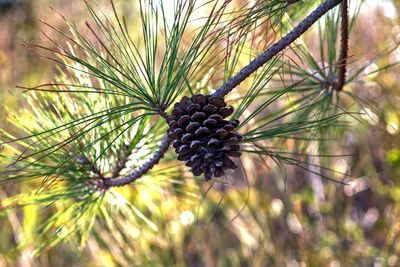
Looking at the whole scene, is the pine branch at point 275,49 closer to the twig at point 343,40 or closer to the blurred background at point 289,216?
the twig at point 343,40

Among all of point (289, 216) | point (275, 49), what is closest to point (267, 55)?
point (275, 49)

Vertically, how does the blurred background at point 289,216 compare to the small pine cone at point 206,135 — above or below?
below

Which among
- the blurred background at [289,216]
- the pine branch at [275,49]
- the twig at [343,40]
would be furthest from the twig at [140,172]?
the blurred background at [289,216]

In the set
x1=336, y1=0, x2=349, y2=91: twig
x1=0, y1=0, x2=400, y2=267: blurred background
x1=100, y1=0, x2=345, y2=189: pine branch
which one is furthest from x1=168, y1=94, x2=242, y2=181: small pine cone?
x1=0, y1=0, x2=400, y2=267: blurred background

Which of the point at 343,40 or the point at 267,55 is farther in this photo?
the point at 343,40

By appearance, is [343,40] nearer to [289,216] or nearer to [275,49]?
[275,49]

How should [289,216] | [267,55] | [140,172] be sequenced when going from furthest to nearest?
[289,216], [140,172], [267,55]

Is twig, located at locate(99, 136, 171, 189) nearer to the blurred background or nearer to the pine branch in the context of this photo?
the pine branch
